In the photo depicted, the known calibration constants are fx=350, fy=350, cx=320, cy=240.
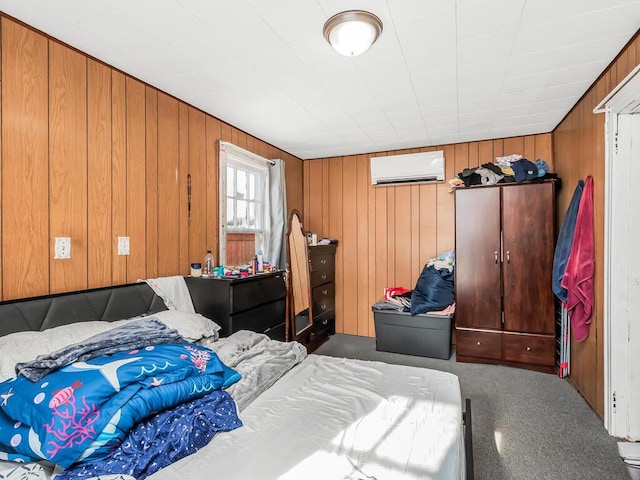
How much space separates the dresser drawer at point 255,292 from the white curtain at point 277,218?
61cm

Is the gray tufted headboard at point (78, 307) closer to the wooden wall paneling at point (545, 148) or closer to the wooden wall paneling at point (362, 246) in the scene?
the wooden wall paneling at point (362, 246)

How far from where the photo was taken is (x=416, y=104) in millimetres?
2961

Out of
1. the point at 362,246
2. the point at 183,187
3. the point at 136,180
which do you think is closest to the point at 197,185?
the point at 183,187

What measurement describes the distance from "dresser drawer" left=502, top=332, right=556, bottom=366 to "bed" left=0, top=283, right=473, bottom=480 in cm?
208

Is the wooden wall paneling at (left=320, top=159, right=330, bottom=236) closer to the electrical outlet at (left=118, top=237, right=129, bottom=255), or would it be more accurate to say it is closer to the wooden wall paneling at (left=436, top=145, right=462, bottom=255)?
the wooden wall paneling at (left=436, top=145, right=462, bottom=255)

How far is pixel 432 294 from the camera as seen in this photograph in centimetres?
372

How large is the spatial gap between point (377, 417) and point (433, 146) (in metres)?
3.55

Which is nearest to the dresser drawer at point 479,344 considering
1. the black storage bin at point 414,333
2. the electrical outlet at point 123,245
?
the black storage bin at point 414,333

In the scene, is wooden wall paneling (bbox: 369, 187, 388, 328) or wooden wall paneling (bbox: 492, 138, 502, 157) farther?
wooden wall paneling (bbox: 369, 187, 388, 328)

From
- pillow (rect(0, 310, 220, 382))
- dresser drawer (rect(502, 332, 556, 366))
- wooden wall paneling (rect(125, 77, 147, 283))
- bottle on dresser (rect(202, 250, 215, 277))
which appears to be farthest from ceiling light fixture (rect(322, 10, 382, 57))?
dresser drawer (rect(502, 332, 556, 366))

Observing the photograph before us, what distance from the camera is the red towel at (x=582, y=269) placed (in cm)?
252

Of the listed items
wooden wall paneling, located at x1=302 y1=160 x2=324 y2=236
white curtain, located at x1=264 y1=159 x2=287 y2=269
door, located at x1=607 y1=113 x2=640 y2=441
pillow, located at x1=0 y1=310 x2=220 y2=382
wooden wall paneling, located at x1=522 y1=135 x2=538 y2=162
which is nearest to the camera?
pillow, located at x1=0 y1=310 x2=220 y2=382

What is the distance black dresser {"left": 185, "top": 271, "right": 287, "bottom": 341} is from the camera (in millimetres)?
2623

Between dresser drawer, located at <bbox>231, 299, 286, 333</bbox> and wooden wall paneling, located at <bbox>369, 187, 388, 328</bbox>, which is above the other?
wooden wall paneling, located at <bbox>369, 187, 388, 328</bbox>
